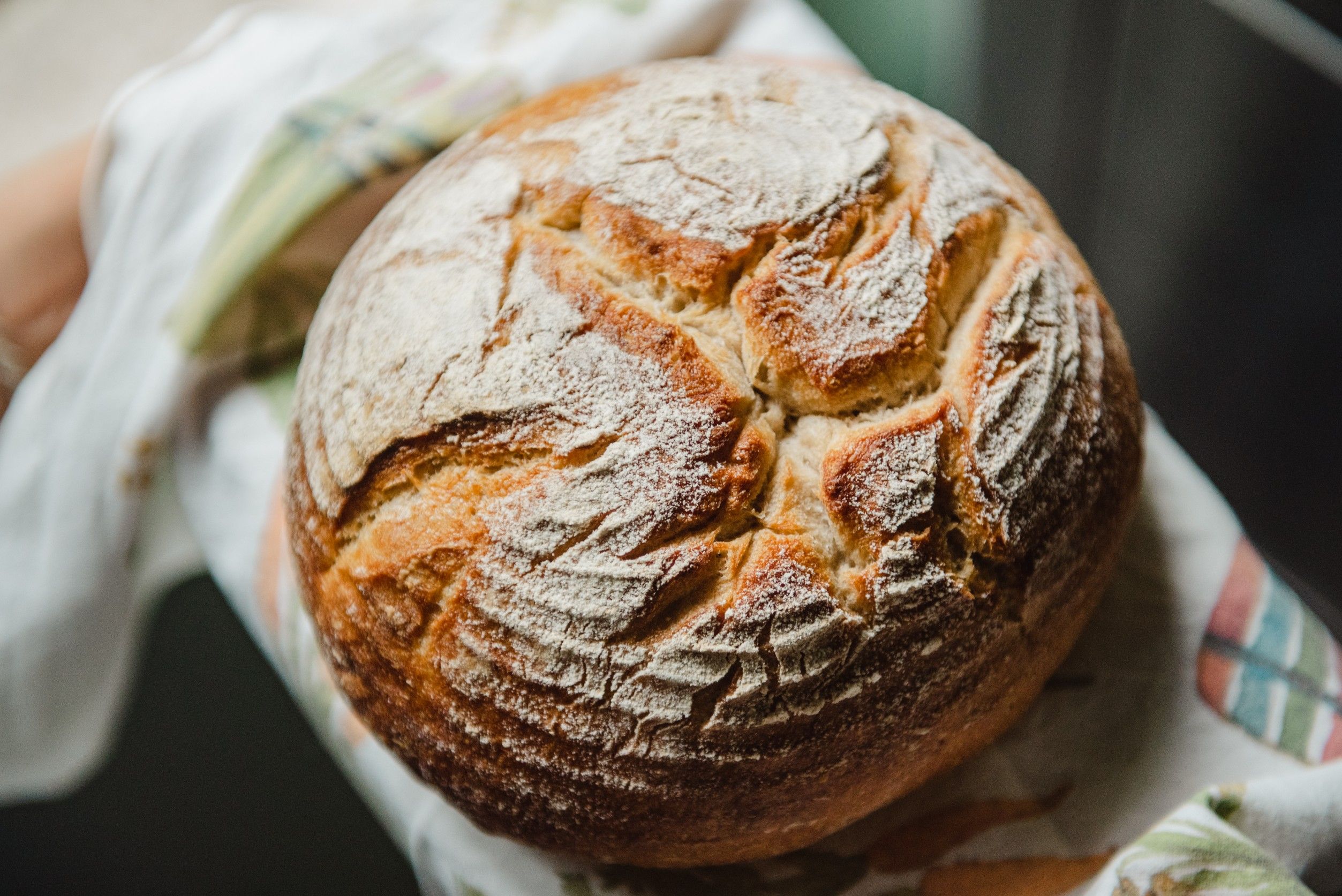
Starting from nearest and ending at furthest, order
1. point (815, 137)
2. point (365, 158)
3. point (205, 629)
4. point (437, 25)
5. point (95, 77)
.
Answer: point (815, 137) → point (365, 158) → point (437, 25) → point (205, 629) → point (95, 77)

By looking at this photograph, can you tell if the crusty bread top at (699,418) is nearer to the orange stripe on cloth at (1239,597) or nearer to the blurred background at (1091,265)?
the orange stripe on cloth at (1239,597)

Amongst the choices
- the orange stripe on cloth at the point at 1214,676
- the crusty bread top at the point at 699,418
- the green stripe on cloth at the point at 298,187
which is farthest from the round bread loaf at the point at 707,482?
the green stripe on cloth at the point at 298,187

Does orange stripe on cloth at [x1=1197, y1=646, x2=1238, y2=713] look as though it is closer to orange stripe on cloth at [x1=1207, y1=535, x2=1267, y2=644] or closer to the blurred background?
orange stripe on cloth at [x1=1207, y1=535, x2=1267, y2=644]

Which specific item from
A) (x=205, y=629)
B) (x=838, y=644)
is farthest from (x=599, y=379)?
(x=205, y=629)

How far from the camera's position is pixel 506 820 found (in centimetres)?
71

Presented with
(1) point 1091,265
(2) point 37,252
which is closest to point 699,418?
(2) point 37,252

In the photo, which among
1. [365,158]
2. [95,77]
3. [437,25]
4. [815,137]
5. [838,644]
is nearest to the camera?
[838,644]

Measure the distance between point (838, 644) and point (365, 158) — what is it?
654 millimetres

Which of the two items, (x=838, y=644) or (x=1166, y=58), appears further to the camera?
(x=1166, y=58)

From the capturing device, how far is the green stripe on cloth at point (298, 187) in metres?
0.97

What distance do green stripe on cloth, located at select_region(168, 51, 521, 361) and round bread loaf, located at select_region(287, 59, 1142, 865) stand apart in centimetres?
27

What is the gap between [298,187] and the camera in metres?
0.99

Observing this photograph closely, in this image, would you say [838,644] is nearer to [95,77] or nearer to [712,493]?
[712,493]

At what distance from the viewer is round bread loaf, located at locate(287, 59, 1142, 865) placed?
0.64 metres
